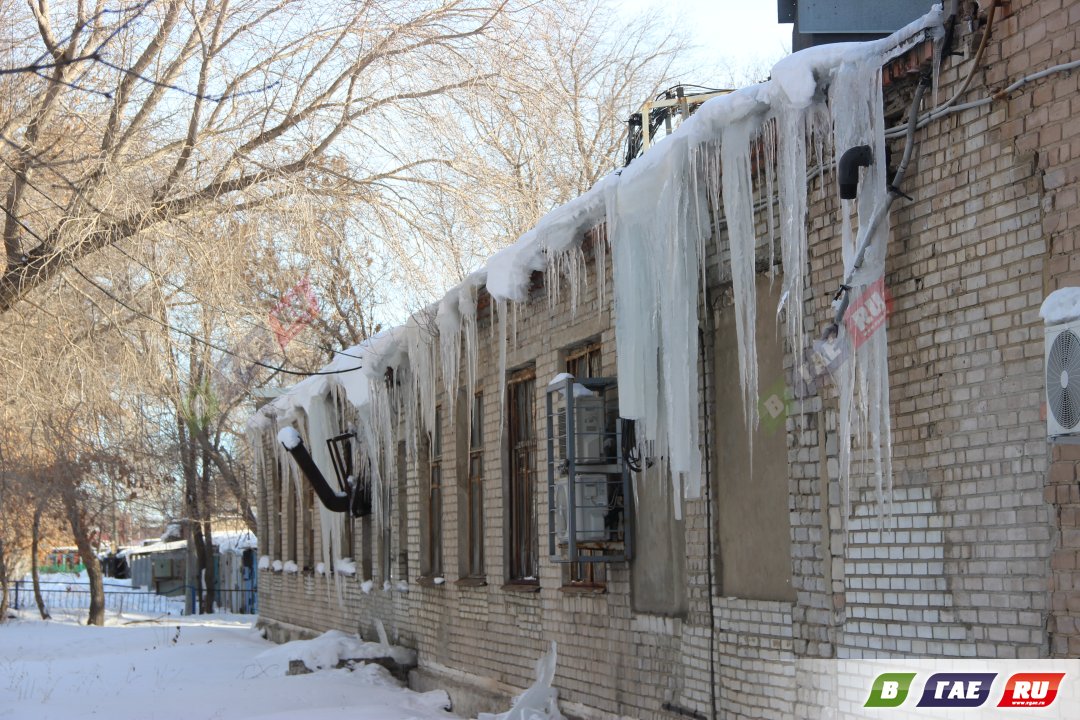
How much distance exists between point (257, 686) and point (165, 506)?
24208mm

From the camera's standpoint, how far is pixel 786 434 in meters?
6.28

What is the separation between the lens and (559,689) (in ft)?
29.4

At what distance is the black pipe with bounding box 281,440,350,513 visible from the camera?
46.6ft

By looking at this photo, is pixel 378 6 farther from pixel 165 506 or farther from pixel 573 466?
pixel 165 506

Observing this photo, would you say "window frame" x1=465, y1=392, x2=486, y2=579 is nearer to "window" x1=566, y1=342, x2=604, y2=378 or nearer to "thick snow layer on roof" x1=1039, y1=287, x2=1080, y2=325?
"window" x1=566, y1=342, x2=604, y2=378

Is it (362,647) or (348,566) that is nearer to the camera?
(362,647)

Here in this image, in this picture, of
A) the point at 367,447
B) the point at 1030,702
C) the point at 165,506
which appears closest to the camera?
the point at 1030,702

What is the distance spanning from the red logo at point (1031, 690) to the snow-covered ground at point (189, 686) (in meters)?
6.09

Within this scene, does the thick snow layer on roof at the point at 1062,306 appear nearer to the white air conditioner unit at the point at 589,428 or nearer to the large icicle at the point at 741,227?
the large icicle at the point at 741,227

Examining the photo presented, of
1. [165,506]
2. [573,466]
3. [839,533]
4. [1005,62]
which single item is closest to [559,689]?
[573,466]

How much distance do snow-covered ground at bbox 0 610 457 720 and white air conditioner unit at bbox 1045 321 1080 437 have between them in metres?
6.70

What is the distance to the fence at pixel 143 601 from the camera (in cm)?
3328

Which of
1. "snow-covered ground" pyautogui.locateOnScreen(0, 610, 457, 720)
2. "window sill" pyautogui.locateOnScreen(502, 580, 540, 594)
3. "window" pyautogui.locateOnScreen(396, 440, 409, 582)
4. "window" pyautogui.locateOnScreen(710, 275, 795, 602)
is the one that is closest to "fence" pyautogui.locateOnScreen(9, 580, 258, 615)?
"snow-covered ground" pyautogui.locateOnScreen(0, 610, 457, 720)

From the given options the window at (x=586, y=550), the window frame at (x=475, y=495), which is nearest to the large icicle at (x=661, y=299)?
the window at (x=586, y=550)
